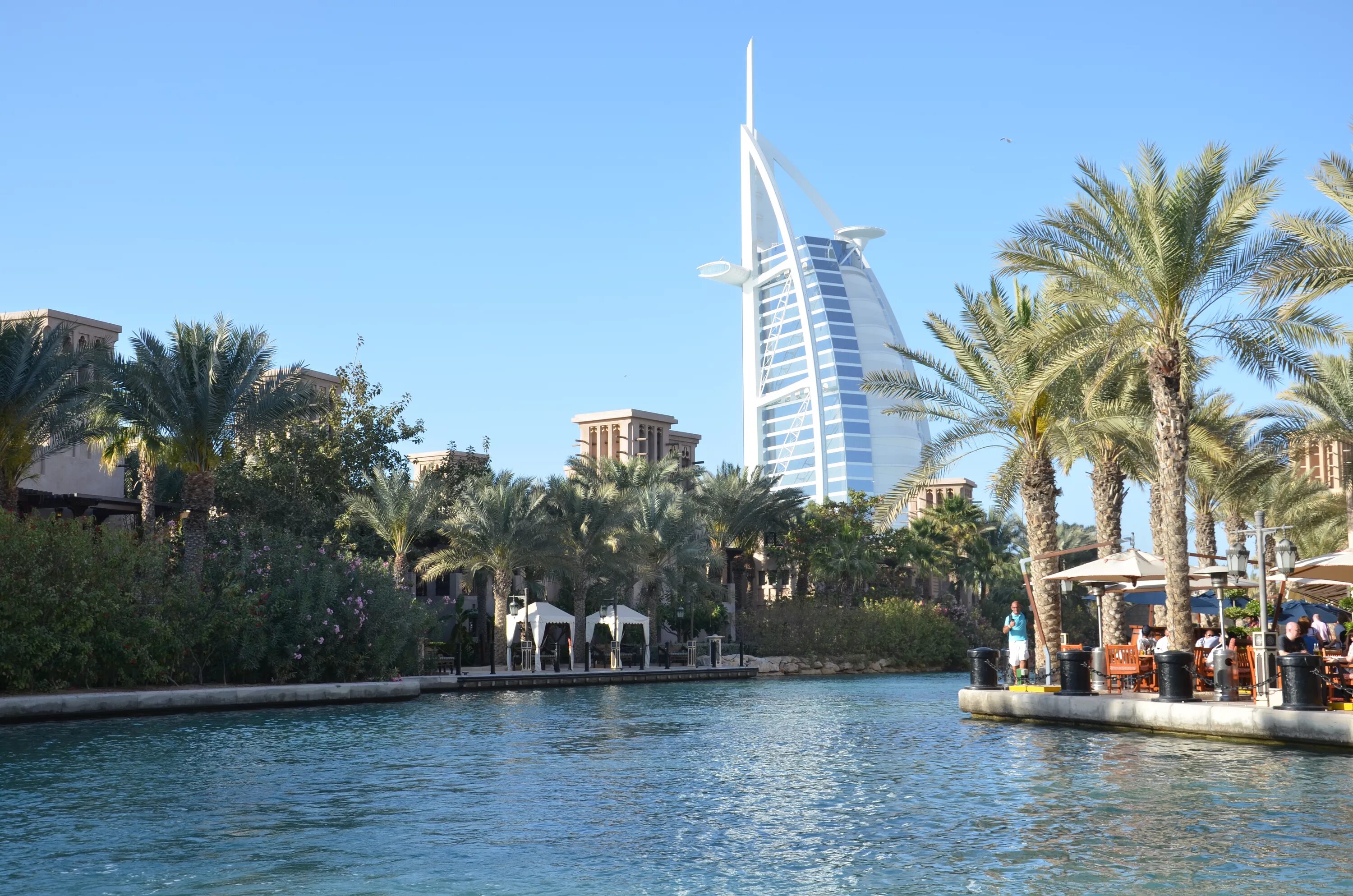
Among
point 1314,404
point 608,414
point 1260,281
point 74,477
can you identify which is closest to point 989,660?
point 1260,281

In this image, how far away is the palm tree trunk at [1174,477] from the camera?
20047mm

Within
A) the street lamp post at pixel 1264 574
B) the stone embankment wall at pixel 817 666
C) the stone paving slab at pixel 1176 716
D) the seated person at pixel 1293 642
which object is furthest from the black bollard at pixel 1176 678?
the stone embankment wall at pixel 817 666

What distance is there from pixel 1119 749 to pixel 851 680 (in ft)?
96.0

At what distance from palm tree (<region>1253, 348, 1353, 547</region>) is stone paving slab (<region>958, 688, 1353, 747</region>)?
36.0 feet

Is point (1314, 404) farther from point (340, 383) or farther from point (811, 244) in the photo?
point (811, 244)

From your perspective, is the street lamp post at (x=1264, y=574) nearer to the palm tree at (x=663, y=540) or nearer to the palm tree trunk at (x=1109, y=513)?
the palm tree trunk at (x=1109, y=513)

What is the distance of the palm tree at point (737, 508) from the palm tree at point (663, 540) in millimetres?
4925

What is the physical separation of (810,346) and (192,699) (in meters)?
113

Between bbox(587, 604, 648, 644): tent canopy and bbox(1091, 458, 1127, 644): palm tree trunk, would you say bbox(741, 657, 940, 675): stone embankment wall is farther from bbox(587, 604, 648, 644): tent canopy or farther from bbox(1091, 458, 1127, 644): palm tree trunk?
bbox(1091, 458, 1127, 644): palm tree trunk

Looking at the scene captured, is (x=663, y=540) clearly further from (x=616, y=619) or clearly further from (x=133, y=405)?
(x=133, y=405)

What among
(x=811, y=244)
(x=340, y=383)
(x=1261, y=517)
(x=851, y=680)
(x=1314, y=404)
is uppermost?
(x=811, y=244)

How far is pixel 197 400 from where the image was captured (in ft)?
93.1

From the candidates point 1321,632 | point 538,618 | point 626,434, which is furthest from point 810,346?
point 1321,632

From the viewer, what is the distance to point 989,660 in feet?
73.3
